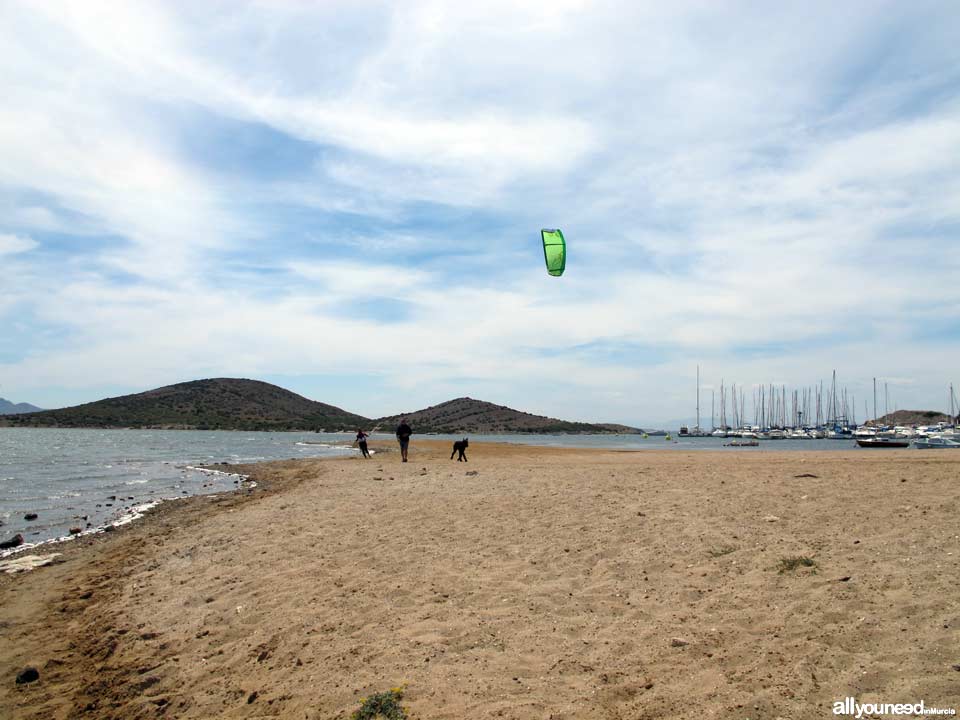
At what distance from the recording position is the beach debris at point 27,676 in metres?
6.45

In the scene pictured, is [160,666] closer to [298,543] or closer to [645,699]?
[298,543]

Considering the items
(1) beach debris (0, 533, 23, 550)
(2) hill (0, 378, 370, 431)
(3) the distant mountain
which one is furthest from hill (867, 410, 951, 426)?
(1) beach debris (0, 533, 23, 550)

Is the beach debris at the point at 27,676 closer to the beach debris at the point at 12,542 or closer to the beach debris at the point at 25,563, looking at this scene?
the beach debris at the point at 25,563

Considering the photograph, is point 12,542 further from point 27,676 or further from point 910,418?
point 910,418

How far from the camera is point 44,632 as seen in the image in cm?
783

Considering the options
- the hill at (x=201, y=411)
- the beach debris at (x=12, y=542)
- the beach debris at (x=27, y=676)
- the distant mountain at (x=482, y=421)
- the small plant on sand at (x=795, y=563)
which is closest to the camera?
the beach debris at (x=27, y=676)

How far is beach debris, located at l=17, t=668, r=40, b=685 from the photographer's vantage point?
645 cm

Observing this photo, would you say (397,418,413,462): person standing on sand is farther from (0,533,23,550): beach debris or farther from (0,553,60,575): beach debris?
(0,553,60,575): beach debris

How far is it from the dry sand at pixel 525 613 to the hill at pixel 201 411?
140 m

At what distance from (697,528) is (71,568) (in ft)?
34.0

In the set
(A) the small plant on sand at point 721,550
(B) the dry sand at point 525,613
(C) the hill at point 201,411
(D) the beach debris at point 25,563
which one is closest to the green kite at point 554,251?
(B) the dry sand at point 525,613

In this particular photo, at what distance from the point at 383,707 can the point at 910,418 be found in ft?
589

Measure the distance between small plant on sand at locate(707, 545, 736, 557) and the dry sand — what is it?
0.07 meters

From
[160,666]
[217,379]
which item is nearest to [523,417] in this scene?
[217,379]
